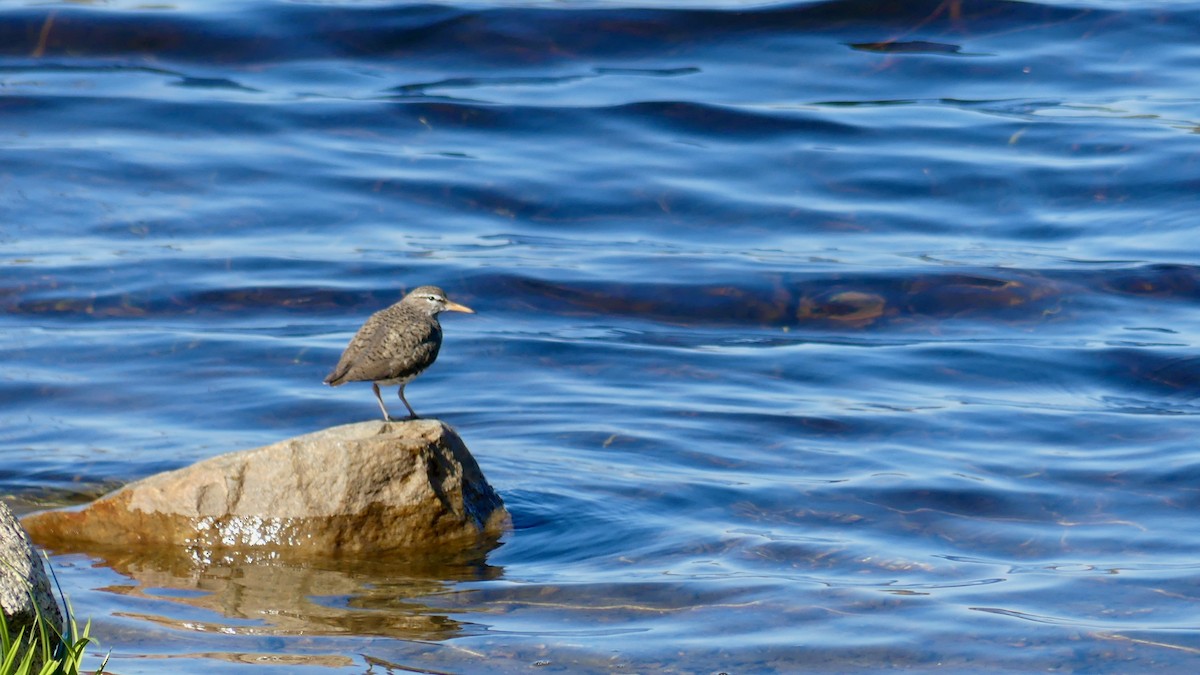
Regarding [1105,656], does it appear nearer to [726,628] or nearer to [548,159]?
[726,628]

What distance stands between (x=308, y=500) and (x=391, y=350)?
906mm

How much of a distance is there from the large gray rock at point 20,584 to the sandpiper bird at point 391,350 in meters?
2.82

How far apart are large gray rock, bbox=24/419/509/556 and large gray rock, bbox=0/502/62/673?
2.40 metres

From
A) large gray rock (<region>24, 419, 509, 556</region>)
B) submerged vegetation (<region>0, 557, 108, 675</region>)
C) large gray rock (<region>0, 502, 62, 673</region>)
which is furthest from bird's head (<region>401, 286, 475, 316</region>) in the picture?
submerged vegetation (<region>0, 557, 108, 675</region>)

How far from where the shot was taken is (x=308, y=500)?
778cm

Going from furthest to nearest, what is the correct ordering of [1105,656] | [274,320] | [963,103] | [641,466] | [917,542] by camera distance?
[963,103] < [274,320] < [641,466] < [917,542] < [1105,656]

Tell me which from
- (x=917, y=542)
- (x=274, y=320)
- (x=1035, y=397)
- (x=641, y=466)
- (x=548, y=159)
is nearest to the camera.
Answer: (x=917, y=542)

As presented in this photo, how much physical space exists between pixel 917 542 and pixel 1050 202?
848 cm

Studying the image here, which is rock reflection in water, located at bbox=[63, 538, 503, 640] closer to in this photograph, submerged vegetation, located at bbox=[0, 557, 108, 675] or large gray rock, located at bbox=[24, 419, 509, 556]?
large gray rock, located at bbox=[24, 419, 509, 556]

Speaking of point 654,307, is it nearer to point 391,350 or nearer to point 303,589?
point 391,350

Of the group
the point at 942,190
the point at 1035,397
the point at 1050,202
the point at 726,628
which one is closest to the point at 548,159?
the point at 942,190

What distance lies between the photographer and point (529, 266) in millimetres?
14219

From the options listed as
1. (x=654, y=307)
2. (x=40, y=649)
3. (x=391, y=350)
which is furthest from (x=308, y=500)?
(x=654, y=307)

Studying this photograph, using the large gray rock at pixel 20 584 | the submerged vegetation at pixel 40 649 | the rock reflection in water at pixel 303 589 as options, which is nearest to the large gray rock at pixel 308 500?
the rock reflection in water at pixel 303 589
